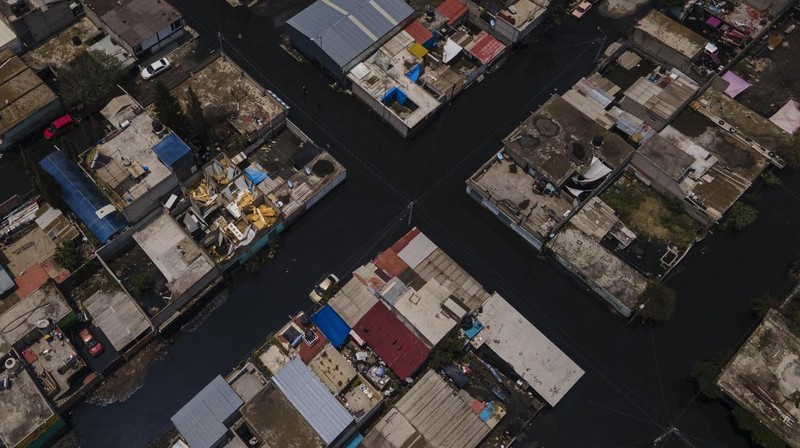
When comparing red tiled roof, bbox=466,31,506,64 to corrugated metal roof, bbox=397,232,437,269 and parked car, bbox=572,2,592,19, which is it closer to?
parked car, bbox=572,2,592,19

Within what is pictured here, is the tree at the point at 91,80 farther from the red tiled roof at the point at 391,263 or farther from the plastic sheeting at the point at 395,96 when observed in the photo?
the red tiled roof at the point at 391,263

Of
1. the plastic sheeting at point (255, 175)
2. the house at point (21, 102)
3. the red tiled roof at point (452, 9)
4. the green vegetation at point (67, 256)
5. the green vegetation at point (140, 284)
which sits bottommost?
the green vegetation at point (140, 284)

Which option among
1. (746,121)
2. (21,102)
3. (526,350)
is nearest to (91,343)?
(21,102)

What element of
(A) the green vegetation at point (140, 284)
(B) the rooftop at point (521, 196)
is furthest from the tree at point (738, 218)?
(A) the green vegetation at point (140, 284)

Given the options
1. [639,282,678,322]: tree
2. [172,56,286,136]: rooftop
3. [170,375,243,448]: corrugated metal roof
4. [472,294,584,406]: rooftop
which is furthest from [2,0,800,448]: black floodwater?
[170,375,243,448]: corrugated metal roof

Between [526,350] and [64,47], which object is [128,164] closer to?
[64,47]
